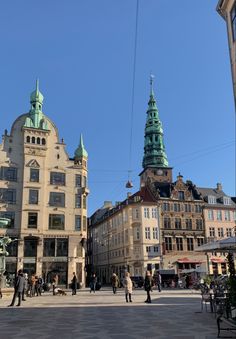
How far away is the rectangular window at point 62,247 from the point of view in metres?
51.7

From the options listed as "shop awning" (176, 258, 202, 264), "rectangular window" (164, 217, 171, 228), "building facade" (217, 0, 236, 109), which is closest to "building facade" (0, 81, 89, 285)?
"rectangular window" (164, 217, 171, 228)

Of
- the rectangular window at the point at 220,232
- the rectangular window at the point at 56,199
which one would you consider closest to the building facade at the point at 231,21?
the rectangular window at the point at 56,199

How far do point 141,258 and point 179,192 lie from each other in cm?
1353

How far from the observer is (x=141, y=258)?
2387 inches

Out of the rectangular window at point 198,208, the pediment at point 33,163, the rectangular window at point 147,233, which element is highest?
the pediment at point 33,163

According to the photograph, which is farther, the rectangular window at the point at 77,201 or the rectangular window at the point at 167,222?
the rectangular window at the point at 167,222

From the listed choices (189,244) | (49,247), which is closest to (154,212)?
(189,244)

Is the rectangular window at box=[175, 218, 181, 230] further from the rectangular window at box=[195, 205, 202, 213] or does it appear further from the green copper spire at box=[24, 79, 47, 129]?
the green copper spire at box=[24, 79, 47, 129]

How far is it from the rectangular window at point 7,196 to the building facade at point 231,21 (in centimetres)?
3724

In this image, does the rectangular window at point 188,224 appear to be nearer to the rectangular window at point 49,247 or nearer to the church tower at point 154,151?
the church tower at point 154,151

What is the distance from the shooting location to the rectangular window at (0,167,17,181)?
51.2 metres

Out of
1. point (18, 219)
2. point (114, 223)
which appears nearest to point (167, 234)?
point (114, 223)

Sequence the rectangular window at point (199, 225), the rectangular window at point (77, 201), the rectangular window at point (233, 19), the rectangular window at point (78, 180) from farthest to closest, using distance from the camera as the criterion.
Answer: the rectangular window at point (199, 225) < the rectangular window at point (78, 180) < the rectangular window at point (77, 201) < the rectangular window at point (233, 19)

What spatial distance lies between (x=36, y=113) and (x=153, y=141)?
115 feet
